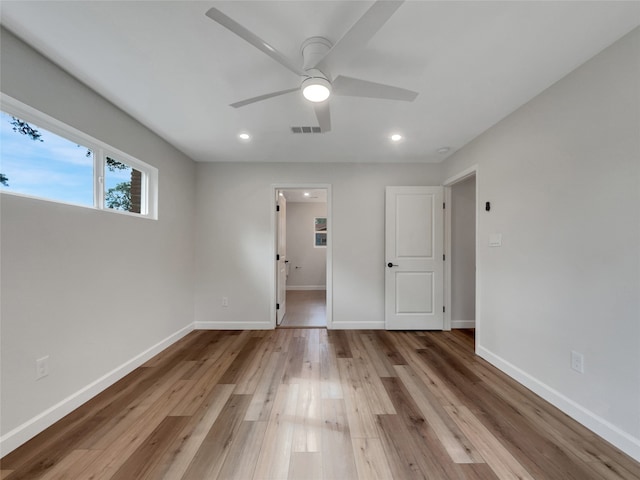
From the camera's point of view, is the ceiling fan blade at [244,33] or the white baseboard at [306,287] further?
the white baseboard at [306,287]

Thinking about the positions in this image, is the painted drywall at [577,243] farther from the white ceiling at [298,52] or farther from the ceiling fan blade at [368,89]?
the ceiling fan blade at [368,89]

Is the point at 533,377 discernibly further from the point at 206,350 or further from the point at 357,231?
the point at 206,350

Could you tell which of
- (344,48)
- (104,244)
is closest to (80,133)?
(104,244)

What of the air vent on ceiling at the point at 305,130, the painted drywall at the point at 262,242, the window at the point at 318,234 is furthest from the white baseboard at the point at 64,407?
the window at the point at 318,234

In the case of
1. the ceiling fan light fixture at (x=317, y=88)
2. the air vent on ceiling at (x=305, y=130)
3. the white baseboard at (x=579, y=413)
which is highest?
the air vent on ceiling at (x=305, y=130)

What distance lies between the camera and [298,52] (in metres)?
1.66

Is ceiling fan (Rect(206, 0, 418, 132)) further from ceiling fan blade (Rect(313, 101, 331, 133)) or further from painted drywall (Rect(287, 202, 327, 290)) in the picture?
painted drywall (Rect(287, 202, 327, 290))

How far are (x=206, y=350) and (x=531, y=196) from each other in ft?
11.7

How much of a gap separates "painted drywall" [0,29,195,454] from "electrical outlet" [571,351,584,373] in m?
3.54

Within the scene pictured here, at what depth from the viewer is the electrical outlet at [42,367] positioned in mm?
1672

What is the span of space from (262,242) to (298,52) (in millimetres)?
2574

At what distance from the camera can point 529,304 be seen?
7.39 ft

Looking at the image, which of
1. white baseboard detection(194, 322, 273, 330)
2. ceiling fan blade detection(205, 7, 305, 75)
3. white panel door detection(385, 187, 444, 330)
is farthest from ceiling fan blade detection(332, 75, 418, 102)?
white baseboard detection(194, 322, 273, 330)

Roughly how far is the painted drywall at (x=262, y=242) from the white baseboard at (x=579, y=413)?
5.61 feet
